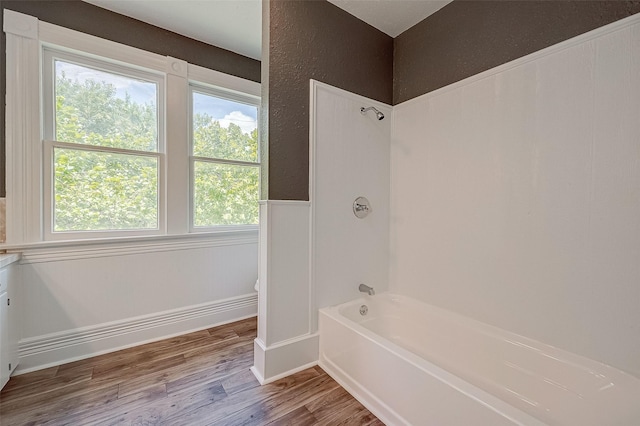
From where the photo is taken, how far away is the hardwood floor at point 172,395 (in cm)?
134

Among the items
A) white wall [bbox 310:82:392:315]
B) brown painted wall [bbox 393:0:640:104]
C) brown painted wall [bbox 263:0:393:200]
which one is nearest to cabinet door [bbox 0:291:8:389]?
brown painted wall [bbox 263:0:393:200]

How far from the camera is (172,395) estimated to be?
150 centimetres

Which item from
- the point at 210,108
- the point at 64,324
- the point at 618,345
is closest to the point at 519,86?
the point at 618,345

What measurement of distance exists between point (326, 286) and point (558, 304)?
132cm

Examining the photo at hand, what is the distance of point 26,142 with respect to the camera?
1.67 m

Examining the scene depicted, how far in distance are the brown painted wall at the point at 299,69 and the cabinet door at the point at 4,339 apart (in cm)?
161

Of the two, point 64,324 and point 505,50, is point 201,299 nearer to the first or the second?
point 64,324

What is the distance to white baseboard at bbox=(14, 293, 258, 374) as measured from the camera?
5.65 feet

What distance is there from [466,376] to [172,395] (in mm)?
1737

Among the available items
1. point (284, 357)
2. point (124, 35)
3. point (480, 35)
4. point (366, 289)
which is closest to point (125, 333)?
point (284, 357)

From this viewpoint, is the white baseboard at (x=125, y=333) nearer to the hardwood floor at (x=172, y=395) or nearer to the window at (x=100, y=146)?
the hardwood floor at (x=172, y=395)

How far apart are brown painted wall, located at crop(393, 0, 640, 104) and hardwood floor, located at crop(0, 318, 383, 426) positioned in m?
2.22

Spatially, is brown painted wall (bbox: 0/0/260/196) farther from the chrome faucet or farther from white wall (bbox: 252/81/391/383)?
the chrome faucet

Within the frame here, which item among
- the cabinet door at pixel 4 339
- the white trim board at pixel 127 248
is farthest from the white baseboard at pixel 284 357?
the cabinet door at pixel 4 339
